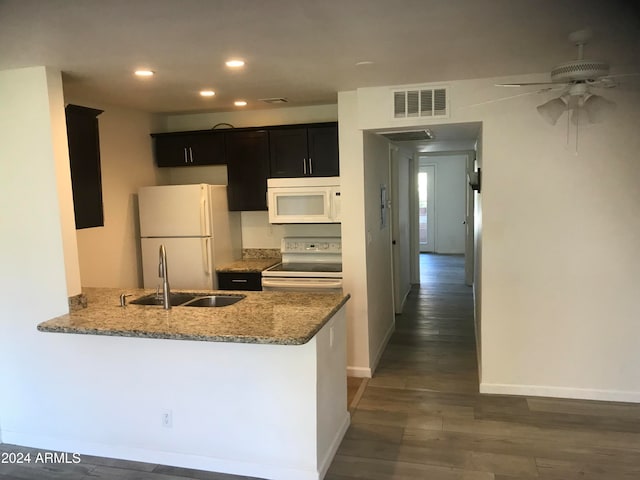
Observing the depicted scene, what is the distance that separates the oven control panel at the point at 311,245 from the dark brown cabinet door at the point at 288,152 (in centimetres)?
66

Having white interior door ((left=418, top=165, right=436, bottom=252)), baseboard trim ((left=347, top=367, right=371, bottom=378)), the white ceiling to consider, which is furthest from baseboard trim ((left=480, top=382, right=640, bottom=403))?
white interior door ((left=418, top=165, right=436, bottom=252))

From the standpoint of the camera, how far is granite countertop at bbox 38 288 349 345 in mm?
2498

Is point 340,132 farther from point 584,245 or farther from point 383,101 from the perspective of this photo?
point 584,245

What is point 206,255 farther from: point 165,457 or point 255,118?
point 165,457

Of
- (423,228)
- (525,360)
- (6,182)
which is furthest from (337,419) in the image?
(423,228)

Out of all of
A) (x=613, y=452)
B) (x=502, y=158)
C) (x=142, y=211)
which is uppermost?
(x=502, y=158)

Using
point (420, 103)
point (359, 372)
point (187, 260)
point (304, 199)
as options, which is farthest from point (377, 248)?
point (187, 260)

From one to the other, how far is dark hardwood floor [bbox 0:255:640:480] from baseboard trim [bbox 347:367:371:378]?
10 cm

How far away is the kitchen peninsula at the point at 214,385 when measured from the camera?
269 centimetres

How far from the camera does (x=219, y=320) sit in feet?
8.98

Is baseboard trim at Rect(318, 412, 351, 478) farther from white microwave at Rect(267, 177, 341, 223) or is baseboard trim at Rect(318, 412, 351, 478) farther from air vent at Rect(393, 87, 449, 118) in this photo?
air vent at Rect(393, 87, 449, 118)

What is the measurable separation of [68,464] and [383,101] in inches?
132

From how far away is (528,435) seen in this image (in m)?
3.23

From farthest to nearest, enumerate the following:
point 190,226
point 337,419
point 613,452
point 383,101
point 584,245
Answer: point 190,226 → point 383,101 → point 584,245 → point 337,419 → point 613,452
